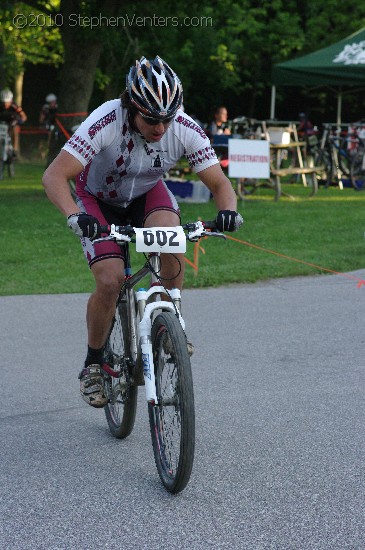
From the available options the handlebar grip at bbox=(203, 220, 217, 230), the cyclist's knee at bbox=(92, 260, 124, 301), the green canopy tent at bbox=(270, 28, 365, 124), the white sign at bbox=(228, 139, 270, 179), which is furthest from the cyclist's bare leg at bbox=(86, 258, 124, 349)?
the green canopy tent at bbox=(270, 28, 365, 124)

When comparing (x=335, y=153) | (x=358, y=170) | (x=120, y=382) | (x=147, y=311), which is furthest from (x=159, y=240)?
(x=358, y=170)

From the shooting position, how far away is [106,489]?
479 cm

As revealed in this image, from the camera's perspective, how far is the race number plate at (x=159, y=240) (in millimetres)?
4781

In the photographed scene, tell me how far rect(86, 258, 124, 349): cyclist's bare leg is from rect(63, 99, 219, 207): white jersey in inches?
17.1

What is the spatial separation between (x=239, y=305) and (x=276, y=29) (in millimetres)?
29189

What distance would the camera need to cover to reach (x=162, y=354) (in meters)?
4.80

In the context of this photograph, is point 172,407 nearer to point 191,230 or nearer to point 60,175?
point 191,230

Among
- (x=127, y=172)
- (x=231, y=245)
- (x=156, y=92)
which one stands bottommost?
(x=231, y=245)

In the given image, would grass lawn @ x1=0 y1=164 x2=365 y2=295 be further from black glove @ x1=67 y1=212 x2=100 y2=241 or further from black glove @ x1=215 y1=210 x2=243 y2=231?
black glove @ x1=67 y1=212 x2=100 y2=241

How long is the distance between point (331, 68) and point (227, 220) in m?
17.7

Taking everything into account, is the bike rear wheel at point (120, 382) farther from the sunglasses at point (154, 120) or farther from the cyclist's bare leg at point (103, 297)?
the sunglasses at point (154, 120)

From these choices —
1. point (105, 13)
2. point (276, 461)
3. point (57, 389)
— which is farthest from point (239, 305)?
point (105, 13)

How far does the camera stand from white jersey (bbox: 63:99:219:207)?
5199 millimetres

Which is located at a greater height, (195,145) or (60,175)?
(195,145)
